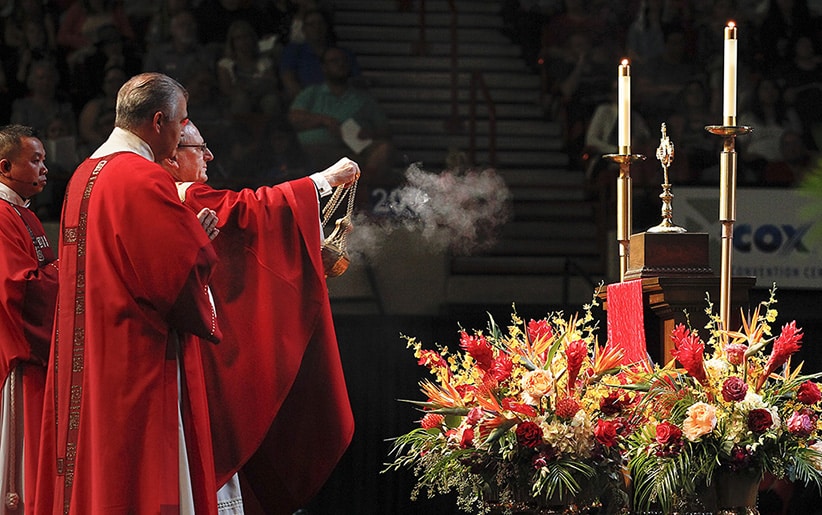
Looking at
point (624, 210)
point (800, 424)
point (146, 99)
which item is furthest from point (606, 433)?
point (146, 99)

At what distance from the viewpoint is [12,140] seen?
13.9 feet

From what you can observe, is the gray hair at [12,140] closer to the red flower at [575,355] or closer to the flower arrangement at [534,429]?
the flower arrangement at [534,429]

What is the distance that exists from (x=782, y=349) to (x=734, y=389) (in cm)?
16

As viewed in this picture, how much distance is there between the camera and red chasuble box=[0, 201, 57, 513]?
13.2 feet

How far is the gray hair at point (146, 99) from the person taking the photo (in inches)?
136

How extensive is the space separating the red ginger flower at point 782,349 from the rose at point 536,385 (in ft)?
1.73

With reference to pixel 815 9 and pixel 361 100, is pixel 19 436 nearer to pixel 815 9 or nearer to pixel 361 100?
pixel 361 100

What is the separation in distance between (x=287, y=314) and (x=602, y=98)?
662cm

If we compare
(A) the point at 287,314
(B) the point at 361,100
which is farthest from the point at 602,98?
(A) the point at 287,314

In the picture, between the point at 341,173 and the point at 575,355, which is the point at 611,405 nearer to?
the point at 575,355

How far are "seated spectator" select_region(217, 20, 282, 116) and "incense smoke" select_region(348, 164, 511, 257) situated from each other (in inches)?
48.3

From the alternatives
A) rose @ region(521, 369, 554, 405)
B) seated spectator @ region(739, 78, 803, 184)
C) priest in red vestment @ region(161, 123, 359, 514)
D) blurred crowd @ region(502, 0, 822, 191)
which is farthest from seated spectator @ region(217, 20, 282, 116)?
rose @ region(521, 369, 554, 405)

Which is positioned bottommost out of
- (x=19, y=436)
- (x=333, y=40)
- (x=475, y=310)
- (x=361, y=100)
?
(x=19, y=436)

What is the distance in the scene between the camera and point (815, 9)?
410 inches
